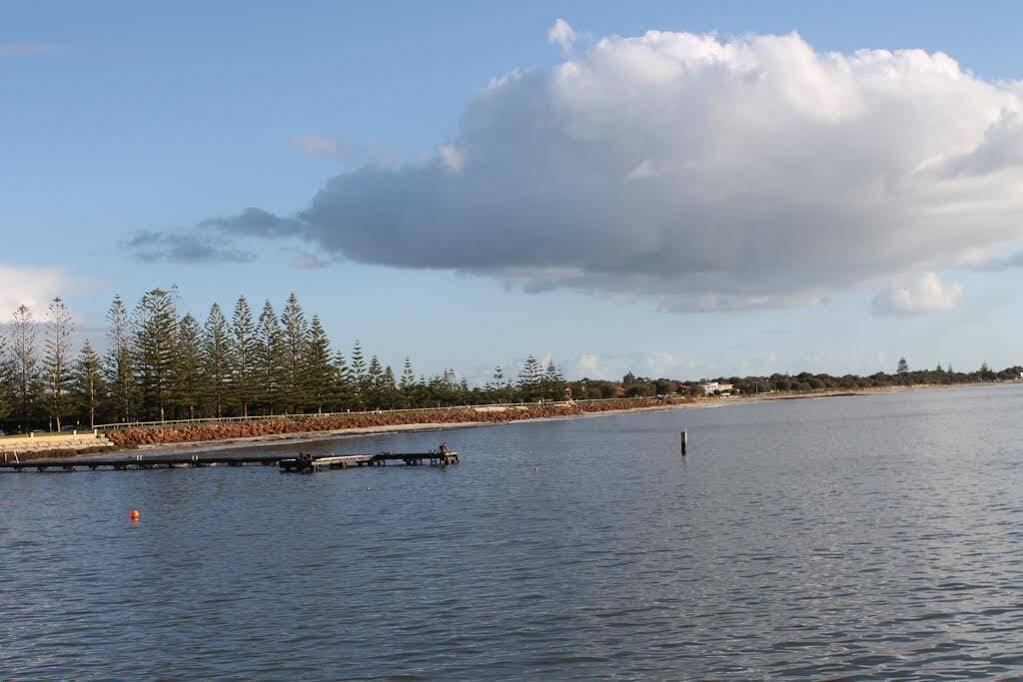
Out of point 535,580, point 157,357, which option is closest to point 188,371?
point 157,357

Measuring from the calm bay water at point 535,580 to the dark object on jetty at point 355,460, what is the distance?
11954 mm

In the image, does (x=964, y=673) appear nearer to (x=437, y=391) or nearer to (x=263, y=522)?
(x=263, y=522)

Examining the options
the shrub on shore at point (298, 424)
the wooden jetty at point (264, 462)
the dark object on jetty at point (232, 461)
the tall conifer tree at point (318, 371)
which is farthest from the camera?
the tall conifer tree at point (318, 371)

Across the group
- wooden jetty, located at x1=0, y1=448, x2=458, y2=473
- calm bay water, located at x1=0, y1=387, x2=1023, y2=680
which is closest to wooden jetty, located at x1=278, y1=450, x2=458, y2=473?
wooden jetty, located at x1=0, y1=448, x2=458, y2=473

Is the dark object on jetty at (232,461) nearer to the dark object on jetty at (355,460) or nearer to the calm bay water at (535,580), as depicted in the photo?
the dark object on jetty at (355,460)

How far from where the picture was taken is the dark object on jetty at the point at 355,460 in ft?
207

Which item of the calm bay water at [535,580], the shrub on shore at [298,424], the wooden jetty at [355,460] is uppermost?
the shrub on shore at [298,424]

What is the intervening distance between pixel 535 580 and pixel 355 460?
1705 inches

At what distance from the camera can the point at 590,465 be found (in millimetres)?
62375

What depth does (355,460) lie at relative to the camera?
66.2 metres

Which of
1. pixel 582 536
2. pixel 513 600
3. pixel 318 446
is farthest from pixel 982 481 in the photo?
pixel 318 446

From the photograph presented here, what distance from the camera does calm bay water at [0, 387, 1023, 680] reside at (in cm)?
1811

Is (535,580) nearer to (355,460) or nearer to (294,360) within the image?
(355,460)

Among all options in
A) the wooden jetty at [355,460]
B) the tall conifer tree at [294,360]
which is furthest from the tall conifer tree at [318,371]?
the wooden jetty at [355,460]
